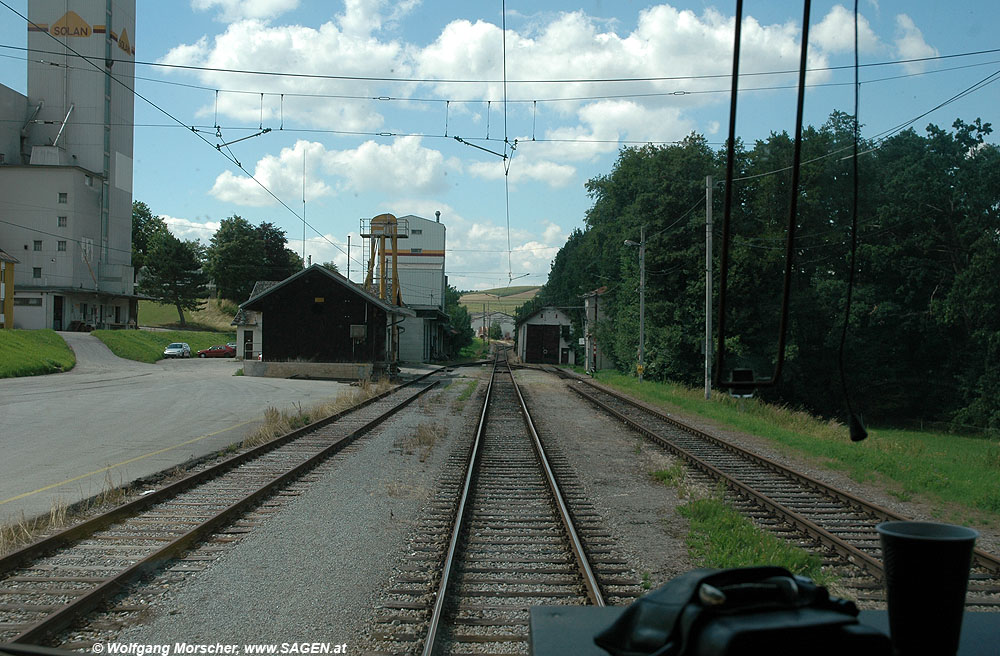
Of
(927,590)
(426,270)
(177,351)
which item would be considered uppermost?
(426,270)

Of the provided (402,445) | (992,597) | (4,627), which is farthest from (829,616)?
(402,445)

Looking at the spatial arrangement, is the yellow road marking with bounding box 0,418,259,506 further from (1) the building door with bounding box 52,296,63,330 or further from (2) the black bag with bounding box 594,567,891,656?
(1) the building door with bounding box 52,296,63,330

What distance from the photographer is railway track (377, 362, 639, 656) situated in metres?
5.07

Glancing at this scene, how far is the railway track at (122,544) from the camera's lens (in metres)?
5.27

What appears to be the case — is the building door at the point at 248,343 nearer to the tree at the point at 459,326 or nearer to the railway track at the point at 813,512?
the tree at the point at 459,326

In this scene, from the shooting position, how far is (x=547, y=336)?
3108 inches

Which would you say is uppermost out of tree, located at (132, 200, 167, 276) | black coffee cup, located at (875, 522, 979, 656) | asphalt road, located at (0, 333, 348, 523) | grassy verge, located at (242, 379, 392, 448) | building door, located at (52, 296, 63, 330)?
tree, located at (132, 200, 167, 276)

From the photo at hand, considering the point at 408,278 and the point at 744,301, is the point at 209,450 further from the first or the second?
the point at 408,278

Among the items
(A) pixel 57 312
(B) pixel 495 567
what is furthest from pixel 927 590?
(A) pixel 57 312

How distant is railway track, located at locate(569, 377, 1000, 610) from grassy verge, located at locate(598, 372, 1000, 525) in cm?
119

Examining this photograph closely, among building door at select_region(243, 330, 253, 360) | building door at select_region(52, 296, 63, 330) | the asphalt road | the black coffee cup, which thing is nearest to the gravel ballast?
the asphalt road

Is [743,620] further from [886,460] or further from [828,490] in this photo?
[886,460]

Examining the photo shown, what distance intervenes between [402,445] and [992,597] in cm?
1042

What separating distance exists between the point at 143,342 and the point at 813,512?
52295 mm
